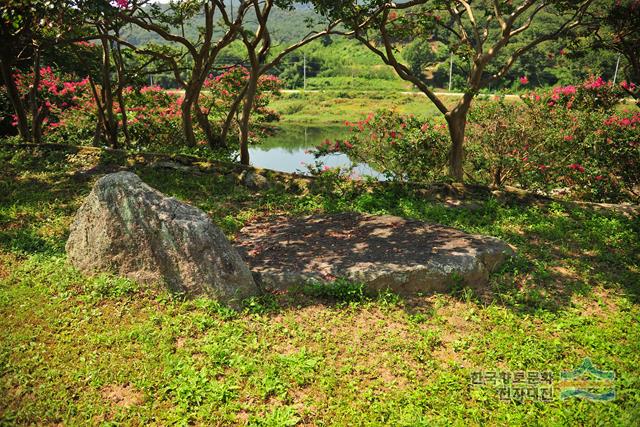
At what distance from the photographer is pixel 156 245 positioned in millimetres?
5406

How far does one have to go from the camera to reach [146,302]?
5227mm

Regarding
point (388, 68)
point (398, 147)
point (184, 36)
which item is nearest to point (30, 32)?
point (184, 36)

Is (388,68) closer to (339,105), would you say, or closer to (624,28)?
(339,105)

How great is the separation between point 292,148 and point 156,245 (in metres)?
21.8

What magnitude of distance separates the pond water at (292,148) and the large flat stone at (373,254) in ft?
14.3

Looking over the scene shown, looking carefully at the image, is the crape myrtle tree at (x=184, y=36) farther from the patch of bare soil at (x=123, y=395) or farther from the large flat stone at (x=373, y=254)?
the patch of bare soil at (x=123, y=395)

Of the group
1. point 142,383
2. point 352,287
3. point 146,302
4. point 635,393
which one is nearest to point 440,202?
point 352,287

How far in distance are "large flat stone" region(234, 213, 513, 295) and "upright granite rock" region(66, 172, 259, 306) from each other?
56 cm

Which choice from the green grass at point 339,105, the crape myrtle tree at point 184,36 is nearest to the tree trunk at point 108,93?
the crape myrtle tree at point 184,36

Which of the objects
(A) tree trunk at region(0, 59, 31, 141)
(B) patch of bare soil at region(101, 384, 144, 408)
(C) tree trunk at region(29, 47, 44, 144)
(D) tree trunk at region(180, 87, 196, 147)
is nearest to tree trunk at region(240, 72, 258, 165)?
(D) tree trunk at region(180, 87, 196, 147)

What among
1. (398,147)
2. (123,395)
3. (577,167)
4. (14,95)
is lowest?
(123,395)

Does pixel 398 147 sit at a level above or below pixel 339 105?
below

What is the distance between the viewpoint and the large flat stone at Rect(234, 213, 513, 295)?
575 centimetres

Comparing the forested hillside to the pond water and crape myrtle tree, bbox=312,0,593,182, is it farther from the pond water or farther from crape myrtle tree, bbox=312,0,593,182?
crape myrtle tree, bbox=312,0,593,182
